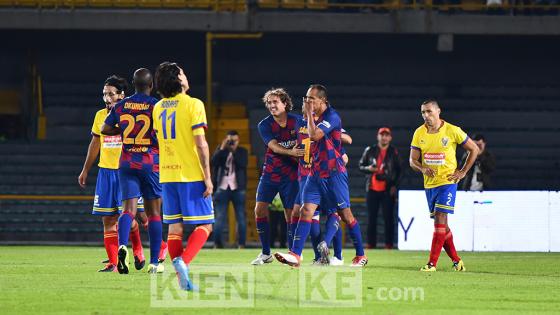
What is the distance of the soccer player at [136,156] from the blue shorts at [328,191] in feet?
5.74

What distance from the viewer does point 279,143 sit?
13617 millimetres

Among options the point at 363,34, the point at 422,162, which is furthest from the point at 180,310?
the point at 363,34

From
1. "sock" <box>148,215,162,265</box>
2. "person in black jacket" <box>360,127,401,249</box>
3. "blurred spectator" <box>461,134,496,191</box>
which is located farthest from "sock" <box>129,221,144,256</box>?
"blurred spectator" <box>461,134,496,191</box>

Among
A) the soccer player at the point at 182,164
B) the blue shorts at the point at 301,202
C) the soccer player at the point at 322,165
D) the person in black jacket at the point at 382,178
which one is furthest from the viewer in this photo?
the person in black jacket at the point at 382,178

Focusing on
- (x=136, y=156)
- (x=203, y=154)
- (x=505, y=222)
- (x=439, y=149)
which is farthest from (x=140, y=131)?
(x=505, y=222)

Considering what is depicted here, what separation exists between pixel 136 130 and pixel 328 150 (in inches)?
95.5

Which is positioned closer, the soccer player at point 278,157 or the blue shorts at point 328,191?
the blue shorts at point 328,191

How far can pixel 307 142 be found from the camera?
1316cm

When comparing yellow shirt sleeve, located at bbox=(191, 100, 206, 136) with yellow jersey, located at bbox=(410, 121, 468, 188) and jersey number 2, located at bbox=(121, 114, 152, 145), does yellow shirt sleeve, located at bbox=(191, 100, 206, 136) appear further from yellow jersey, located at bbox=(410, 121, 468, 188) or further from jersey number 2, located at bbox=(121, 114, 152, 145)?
yellow jersey, located at bbox=(410, 121, 468, 188)

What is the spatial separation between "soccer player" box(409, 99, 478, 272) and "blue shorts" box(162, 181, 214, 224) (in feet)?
13.0

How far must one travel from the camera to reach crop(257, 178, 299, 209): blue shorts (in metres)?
13.9

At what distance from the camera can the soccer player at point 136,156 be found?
11.4 metres

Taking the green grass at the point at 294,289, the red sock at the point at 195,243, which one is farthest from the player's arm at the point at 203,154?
the green grass at the point at 294,289

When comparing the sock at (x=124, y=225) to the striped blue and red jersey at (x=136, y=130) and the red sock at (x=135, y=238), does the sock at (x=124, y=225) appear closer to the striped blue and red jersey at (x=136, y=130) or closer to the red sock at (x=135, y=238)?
the striped blue and red jersey at (x=136, y=130)
